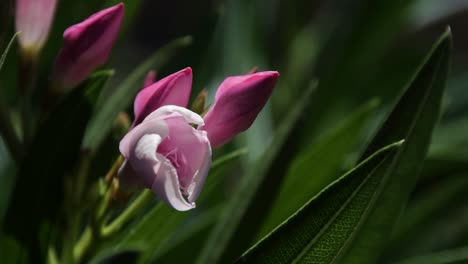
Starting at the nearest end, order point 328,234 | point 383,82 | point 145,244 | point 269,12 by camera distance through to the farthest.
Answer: point 328,234 → point 145,244 → point 383,82 → point 269,12

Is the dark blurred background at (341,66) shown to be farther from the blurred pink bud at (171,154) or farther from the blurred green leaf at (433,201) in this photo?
the blurred pink bud at (171,154)

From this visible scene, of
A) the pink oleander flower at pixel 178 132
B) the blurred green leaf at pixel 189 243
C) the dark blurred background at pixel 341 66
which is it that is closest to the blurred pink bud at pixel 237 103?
the pink oleander flower at pixel 178 132

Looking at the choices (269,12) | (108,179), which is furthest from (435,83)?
(269,12)

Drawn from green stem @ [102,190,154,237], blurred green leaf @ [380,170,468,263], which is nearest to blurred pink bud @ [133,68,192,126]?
green stem @ [102,190,154,237]

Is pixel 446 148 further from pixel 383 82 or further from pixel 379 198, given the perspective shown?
pixel 379 198

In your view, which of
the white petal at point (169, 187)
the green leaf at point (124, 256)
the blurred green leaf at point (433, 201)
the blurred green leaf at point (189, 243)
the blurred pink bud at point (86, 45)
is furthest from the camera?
the blurred green leaf at point (433, 201)
